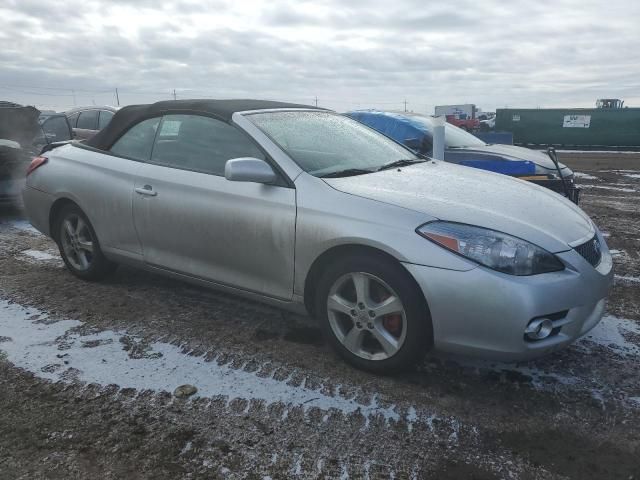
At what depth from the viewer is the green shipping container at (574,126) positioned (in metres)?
22.4

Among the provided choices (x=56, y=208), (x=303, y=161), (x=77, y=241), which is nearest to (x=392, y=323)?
(x=303, y=161)

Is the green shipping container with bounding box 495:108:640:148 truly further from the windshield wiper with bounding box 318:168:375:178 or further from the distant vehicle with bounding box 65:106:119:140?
the windshield wiper with bounding box 318:168:375:178

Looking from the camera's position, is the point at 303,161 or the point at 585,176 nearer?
the point at 303,161

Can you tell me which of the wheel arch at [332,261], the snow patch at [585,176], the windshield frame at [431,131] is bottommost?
the snow patch at [585,176]

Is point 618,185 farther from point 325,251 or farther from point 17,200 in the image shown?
point 17,200

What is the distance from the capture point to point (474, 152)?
7.08m

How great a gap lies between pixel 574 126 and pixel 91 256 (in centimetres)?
2372

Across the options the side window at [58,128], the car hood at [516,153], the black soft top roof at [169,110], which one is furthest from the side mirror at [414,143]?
the side window at [58,128]

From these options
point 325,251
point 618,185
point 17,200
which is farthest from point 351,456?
point 618,185

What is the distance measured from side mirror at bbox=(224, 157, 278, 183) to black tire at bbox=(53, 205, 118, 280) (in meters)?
1.76

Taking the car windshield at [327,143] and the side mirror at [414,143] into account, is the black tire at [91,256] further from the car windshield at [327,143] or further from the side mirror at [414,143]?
the side mirror at [414,143]

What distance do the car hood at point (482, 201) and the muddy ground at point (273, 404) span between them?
0.80 meters

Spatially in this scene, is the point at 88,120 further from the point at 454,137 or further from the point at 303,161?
the point at 303,161

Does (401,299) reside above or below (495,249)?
below
